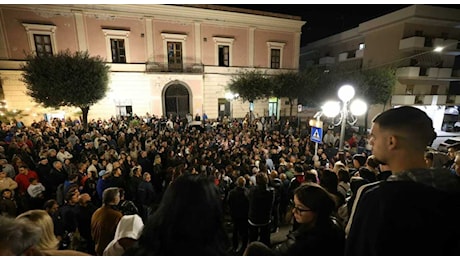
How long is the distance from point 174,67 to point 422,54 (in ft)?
69.9

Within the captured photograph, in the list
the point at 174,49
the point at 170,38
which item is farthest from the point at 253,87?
the point at 170,38

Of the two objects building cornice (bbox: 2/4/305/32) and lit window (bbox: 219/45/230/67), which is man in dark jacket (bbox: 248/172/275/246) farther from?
lit window (bbox: 219/45/230/67)

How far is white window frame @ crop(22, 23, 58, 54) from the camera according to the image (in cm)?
1656

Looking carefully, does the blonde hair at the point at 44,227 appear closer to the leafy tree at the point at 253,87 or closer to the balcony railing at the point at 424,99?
the leafy tree at the point at 253,87

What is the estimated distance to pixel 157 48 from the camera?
20.2 meters

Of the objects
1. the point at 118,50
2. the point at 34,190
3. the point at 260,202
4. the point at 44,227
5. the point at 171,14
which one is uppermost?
the point at 171,14

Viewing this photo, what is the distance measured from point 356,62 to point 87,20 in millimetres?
26961

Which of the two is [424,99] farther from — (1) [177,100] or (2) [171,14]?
(2) [171,14]

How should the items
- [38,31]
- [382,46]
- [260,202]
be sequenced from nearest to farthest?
[260,202], [38,31], [382,46]

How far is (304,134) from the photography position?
40.8ft

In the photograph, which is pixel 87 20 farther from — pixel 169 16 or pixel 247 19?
pixel 247 19

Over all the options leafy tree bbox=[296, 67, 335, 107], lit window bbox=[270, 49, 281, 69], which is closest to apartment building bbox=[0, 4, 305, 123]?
lit window bbox=[270, 49, 281, 69]

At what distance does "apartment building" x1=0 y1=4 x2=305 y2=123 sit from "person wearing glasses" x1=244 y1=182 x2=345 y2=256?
19.5 m

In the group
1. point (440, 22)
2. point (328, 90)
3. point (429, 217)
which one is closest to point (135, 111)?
point (328, 90)
